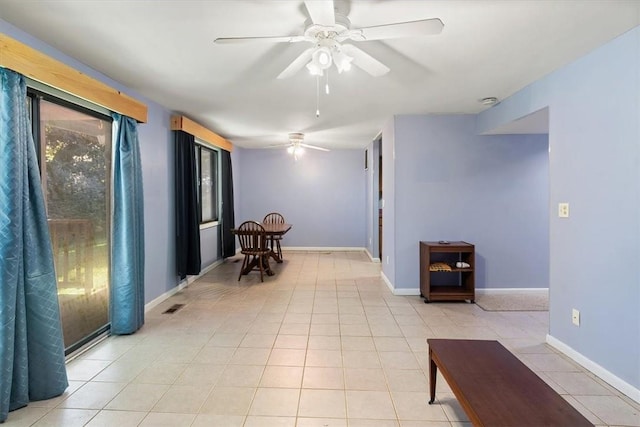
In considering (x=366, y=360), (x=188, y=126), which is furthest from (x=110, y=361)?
(x=188, y=126)

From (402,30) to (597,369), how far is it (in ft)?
8.46

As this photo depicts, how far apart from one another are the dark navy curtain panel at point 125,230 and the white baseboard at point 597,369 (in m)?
3.63

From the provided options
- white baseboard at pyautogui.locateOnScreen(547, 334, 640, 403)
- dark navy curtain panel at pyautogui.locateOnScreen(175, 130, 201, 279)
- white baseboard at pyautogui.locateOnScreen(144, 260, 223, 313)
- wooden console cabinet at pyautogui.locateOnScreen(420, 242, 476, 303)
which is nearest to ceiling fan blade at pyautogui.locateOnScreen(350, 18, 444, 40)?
white baseboard at pyautogui.locateOnScreen(547, 334, 640, 403)

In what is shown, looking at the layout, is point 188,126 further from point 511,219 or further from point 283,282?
point 511,219

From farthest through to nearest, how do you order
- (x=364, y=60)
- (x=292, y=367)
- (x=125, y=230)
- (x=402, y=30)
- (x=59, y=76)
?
(x=125, y=230) → (x=292, y=367) → (x=59, y=76) → (x=364, y=60) → (x=402, y=30)

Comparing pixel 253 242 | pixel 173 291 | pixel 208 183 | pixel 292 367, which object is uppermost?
pixel 208 183

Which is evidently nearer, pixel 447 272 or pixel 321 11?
pixel 321 11

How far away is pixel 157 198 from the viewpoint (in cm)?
390

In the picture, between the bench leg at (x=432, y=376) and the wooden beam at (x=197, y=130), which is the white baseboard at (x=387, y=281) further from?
the wooden beam at (x=197, y=130)

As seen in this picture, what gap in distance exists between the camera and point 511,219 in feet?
14.4

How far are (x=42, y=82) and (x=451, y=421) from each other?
3168mm

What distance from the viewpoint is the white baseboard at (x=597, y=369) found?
210 centimetres

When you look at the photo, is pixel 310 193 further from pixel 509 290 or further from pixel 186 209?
pixel 509 290

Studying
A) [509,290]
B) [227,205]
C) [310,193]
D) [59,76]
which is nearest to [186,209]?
[227,205]
